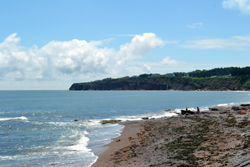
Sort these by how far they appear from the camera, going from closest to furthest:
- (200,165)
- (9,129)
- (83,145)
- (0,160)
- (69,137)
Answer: (200,165) → (0,160) → (83,145) → (69,137) → (9,129)

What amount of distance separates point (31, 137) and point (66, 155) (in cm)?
1284

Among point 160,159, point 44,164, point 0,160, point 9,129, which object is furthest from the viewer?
point 9,129

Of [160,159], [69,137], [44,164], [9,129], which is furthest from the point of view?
[9,129]

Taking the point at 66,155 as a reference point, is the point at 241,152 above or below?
above

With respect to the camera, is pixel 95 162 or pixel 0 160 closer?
pixel 95 162

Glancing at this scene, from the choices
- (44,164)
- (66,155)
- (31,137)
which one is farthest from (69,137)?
(44,164)

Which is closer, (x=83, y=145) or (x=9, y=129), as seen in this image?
(x=83, y=145)

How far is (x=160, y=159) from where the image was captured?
17.5 m

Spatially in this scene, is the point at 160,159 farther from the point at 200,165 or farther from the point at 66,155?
the point at 66,155

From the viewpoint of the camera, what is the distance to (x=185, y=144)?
67.5 feet

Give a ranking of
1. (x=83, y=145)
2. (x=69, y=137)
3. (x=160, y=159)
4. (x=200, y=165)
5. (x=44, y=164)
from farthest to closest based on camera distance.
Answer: (x=69, y=137), (x=83, y=145), (x=44, y=164), (x=160, y=159), (x=200, y=165)

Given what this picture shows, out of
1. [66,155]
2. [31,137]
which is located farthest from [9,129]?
[66,155]

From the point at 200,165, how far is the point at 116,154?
946 cm

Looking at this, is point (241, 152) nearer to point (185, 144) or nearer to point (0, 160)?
point (185, 144)
